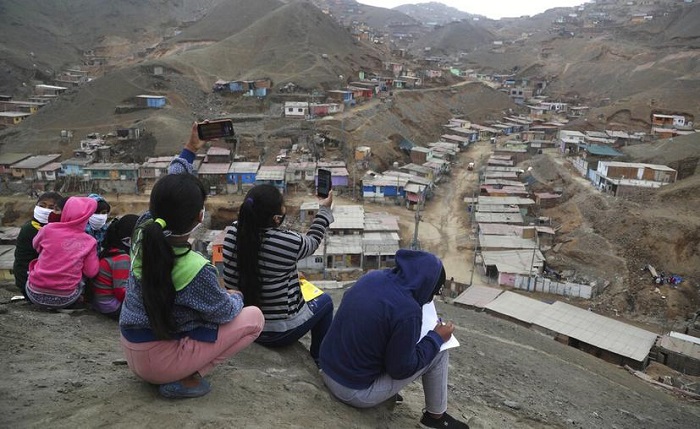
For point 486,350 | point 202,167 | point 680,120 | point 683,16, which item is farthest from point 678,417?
point 683,16

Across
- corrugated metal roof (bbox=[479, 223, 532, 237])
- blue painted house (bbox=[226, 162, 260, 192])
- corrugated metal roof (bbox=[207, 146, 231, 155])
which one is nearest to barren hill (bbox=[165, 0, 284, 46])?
corrugated metal roof (bbox=[207, 146, 231, 155])

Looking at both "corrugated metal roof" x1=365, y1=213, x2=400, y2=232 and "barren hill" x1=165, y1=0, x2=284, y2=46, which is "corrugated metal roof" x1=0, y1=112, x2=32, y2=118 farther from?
"corrugated metal roof" x1=365, y1=213, x2=400, y2=232

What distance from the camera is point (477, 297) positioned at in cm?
1675

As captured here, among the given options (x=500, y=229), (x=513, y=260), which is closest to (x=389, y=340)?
(x=513, y=260)

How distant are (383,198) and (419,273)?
26509 mm

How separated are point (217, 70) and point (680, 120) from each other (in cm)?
4478

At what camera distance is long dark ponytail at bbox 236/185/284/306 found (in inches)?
146

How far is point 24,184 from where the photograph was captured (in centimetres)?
2994

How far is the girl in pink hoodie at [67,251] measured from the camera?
14.6ft

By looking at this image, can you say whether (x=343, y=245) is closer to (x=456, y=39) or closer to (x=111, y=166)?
(x=111, y=166)

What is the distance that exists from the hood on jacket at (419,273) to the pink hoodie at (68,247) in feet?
10.3

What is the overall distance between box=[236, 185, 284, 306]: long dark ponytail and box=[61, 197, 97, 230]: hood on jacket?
178 cm

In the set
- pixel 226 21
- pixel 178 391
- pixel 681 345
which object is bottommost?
pixel 681 345

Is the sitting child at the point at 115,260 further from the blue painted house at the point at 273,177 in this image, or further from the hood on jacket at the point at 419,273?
the blue painted house at the point at 273,177
